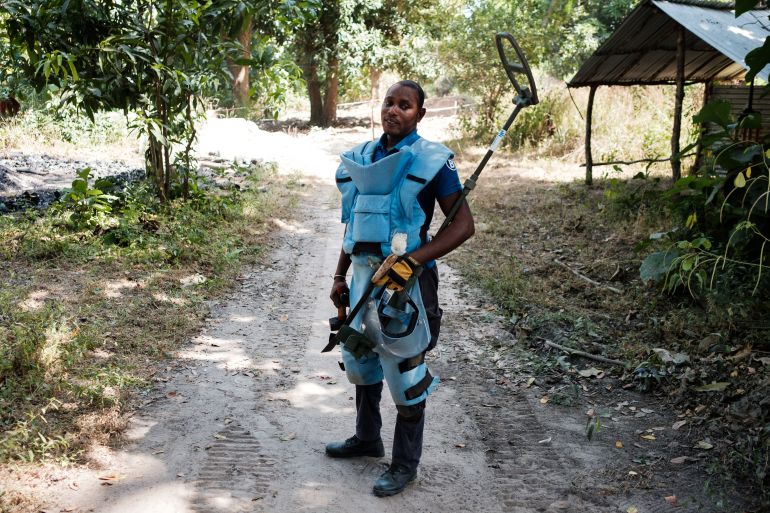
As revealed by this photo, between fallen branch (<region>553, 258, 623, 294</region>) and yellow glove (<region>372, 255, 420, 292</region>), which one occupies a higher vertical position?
yellow glove (<region>372, 255, 420, 292</region>)

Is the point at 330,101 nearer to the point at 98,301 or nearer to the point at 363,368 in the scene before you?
the point at 98,301

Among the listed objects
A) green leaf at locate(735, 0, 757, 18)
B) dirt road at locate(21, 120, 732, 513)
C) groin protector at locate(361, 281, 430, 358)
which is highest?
green leaf at locate(735, 0, 757, 18)

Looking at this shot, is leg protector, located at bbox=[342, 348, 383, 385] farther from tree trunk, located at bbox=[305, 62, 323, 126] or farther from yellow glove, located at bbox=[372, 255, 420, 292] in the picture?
tree trunk, located at bbox=[305, 62, 323, 126]

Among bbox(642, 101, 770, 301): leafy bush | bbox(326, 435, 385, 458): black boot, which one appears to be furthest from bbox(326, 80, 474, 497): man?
bbox(642, 101, 770, 301): leafy bush

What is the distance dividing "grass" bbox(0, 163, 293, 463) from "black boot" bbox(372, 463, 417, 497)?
153cm

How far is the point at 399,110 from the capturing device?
2.96m

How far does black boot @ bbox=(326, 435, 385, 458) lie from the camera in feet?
11.3

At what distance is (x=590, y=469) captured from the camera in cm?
342

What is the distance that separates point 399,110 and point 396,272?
0.75 metres

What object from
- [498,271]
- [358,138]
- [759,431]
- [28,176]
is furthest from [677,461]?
[358,138]

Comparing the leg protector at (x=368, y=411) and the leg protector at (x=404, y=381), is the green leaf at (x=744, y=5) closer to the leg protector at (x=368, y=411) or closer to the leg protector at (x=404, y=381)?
the leg protector at (x=404, y=381)

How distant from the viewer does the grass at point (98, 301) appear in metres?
3.67

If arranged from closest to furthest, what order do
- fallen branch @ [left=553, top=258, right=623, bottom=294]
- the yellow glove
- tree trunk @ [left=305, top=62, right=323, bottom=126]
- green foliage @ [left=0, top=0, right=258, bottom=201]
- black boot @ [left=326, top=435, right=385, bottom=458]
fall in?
the yellow glove
black boot @ [left=326, top=435, right=385, bottom=458]
fallen branch @ [left=553, top=258, right=623, bottom=294]
green foliage @ [left=0, top=0, right=258, bottom=201]
tree trunk @ [left=305, top=62, right=323, bottom=126]

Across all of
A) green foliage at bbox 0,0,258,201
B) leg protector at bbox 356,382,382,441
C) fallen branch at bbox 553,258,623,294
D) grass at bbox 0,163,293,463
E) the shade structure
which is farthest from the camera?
the shade structure
